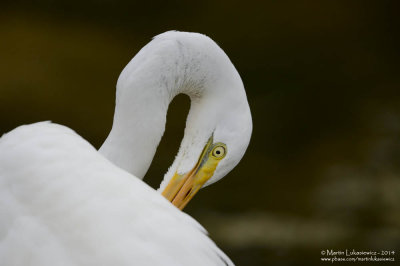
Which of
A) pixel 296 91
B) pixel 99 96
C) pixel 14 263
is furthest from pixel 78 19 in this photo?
pixel 14 263

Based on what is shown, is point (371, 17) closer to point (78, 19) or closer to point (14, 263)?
point (78, 19)

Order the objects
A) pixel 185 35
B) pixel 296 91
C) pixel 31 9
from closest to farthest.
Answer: pixel 185 35
pixel 31 9
pixel 296 91

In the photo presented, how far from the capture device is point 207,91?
283 centimetres

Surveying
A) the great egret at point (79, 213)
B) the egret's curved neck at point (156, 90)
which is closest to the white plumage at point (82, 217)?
the great egret at point (79, 213)

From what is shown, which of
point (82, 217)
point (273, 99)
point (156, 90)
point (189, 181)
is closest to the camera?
point (82, 217)

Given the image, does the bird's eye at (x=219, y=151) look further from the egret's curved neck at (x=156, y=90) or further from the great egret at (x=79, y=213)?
the great egret at (x=79, y=213)

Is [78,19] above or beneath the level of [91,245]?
above

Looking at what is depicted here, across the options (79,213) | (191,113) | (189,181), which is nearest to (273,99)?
(191,113)

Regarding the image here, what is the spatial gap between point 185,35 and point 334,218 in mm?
4021

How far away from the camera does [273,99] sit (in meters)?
6.24

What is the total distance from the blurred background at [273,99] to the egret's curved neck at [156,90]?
3160 millimetres

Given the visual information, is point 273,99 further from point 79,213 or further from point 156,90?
point 79,213

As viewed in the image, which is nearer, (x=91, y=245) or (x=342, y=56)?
(x=91, y=245)

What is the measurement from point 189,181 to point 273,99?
3.52 metres
